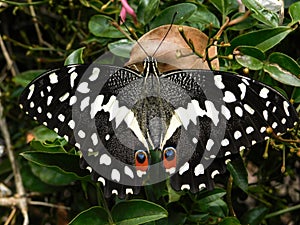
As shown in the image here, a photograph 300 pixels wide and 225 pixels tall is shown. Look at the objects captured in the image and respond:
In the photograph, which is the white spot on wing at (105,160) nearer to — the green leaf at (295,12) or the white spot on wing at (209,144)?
the white spot on wing at (209,144)

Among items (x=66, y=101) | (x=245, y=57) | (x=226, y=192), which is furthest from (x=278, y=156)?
(x=66, y=101)

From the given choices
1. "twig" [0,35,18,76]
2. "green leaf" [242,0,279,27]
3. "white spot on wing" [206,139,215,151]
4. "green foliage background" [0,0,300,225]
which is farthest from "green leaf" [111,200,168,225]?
"twig" [0,35,18,76]

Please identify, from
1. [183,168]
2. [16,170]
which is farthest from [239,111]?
[16,170]

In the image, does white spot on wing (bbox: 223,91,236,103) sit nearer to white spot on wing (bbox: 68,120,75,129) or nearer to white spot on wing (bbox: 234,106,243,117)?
white spot on wing (bbox: 234,106,243,117)

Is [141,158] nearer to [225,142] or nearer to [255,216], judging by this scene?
[225,142]

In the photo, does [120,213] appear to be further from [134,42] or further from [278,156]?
[278,156]
